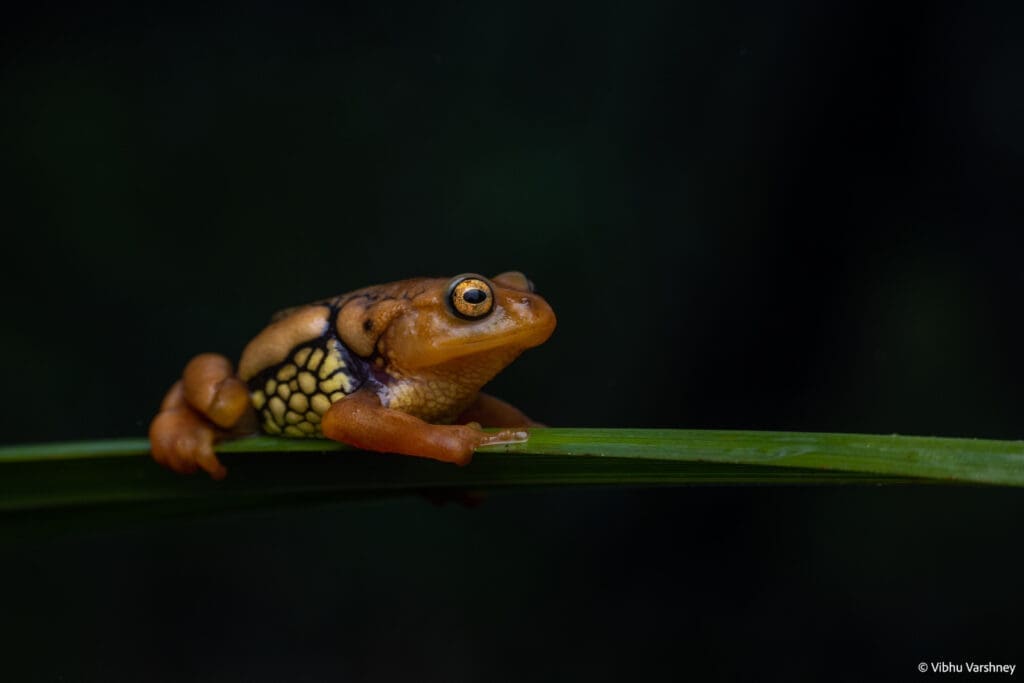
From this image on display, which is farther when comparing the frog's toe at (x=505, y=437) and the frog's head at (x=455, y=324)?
the frog's head at (x=455, y=324)

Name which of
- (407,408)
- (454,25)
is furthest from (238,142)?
(407,408)

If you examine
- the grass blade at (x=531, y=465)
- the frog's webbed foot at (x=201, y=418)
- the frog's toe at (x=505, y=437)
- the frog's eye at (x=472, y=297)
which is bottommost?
the grass blade at (x=531, y=465)

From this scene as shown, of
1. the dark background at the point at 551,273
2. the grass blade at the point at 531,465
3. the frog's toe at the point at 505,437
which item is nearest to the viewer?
the grass blade at the point at 531,465

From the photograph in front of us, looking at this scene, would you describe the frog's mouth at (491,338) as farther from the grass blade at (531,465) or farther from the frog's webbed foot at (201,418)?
the frog's webbed foot at (201,418)

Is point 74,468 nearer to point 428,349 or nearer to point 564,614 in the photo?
point 428,349

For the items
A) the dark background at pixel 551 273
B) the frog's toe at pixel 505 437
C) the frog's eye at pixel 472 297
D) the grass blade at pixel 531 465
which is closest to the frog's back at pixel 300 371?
the grass blade at pixel 531 465

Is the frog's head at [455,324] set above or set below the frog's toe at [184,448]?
above

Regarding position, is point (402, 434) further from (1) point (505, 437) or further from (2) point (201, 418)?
(2) point (201, 418)
